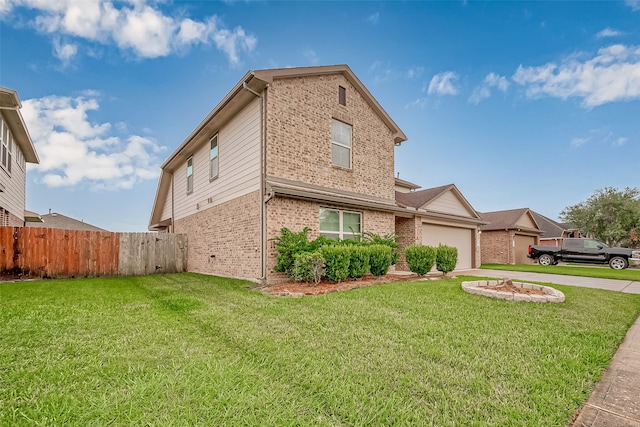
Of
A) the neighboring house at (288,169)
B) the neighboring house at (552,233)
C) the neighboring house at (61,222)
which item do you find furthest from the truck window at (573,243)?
the neighboring house at (61,222)

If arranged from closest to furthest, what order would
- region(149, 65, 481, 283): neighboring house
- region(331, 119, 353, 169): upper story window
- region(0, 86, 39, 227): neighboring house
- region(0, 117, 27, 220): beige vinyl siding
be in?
region(149, 65, 481, 283): neighboring house < region(0, 86, 39, 227): neighboring house < region(331, 119, 353, 169): upper story window < region(0, 117, 27, 220): beige vinyl siding

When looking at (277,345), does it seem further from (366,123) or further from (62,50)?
(62,50)

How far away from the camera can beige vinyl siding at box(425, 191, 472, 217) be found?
14.9 m

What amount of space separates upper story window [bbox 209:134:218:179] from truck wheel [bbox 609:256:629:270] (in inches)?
919

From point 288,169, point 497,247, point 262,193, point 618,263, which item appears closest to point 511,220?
point 497,247

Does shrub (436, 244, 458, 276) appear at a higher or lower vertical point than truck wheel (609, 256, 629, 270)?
higher

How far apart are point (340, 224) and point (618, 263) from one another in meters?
19.2

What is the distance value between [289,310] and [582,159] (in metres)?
21.0

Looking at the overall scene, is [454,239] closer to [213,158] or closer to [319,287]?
[319,287]

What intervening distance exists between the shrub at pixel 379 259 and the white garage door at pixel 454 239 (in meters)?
5.31

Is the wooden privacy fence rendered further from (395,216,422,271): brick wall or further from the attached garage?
the attached garage

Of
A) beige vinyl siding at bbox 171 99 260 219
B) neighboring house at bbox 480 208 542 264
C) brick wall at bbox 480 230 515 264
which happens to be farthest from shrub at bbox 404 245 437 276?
brick wall at bbox 480 230 515 264

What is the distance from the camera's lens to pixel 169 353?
11.1ft

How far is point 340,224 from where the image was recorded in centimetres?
1053
